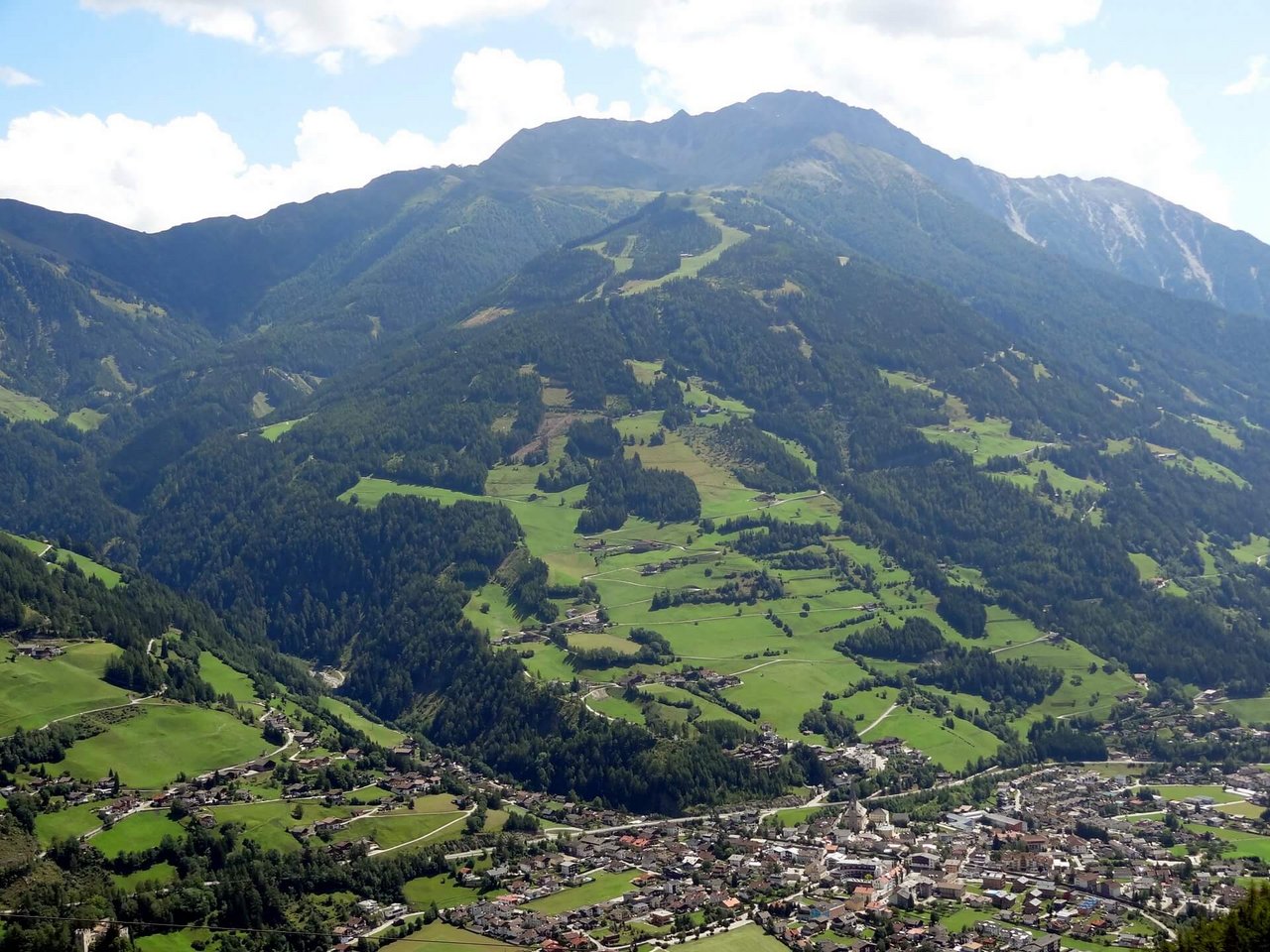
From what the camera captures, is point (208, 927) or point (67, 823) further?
point (67, 823)

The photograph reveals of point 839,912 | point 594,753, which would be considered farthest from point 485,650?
point 839,912

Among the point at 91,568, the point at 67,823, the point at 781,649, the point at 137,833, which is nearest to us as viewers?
the point at 67,823

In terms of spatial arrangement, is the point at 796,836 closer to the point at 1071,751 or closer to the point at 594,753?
the point at 594,753

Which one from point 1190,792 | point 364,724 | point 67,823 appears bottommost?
point 364,724

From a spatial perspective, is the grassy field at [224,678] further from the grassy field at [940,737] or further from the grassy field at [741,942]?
the grassy field at [741,942]

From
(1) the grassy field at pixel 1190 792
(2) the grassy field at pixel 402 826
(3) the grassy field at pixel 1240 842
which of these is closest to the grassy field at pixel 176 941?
(2) the grassy field at pixel 402 826

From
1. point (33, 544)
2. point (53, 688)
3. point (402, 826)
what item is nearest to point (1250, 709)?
point (402, 826)

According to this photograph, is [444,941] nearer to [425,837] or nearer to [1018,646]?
[425,837]

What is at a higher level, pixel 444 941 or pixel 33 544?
pixel 33 544
